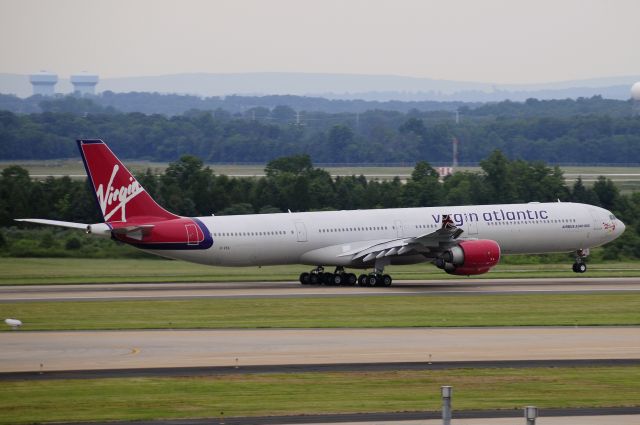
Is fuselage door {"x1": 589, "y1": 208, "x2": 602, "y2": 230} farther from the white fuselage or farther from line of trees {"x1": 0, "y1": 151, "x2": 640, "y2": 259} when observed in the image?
line of trees {"x1": 0, "y1": 151, "x2": 640, "y2": 259}

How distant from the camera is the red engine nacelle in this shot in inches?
2443

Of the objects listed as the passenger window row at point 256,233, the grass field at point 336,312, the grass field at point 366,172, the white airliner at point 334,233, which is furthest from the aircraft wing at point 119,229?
the grass field at point 366,172

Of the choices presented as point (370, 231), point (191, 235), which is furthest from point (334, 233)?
point (191, 235)

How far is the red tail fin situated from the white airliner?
0.05 meters

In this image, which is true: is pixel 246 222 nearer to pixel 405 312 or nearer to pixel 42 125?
pixel 405 312

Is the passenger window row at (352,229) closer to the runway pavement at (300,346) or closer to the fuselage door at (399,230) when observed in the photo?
the fuselage door at (399,230)

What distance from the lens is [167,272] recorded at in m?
72.2

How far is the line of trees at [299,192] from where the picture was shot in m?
98.4

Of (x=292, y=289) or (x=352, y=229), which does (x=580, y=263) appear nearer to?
(x=352, y=229)

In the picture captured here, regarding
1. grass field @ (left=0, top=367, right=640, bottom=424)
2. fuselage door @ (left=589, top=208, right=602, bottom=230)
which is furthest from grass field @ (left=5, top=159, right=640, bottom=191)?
grass field @ (left=0, top=367, right=640, bottom=424)

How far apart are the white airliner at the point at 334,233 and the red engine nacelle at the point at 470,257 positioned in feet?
0.16

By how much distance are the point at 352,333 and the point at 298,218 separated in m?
21.0

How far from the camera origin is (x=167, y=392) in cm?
3244

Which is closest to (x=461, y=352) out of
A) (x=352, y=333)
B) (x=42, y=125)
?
(x=352, y=333)
